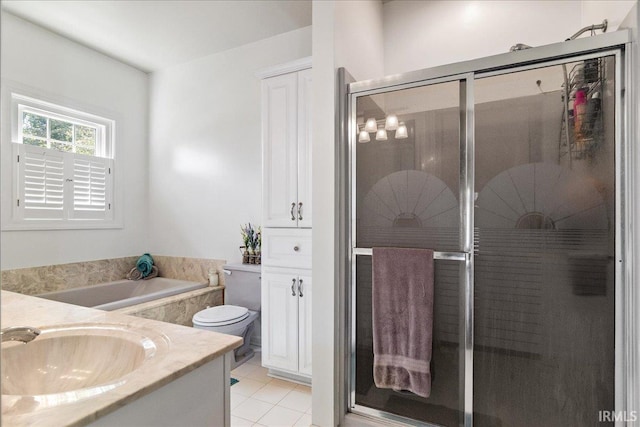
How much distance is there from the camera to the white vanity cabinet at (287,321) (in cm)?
239

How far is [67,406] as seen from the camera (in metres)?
0.70

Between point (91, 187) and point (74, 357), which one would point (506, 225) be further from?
point (91, 187)

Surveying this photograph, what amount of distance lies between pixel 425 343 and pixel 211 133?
2.90 meters

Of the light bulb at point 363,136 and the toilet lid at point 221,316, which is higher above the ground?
the light bulb at point 363,136

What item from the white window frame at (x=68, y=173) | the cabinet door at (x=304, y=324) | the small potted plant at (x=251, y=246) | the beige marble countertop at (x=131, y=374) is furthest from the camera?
the small potted plant at (x=251, y=246)

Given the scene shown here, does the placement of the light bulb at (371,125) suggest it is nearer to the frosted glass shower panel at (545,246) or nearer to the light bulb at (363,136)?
the light bulb at (363,136)

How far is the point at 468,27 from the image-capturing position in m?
2.46

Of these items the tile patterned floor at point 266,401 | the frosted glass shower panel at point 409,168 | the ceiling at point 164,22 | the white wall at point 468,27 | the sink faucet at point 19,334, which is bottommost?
the tile patterned floor at point 266,401

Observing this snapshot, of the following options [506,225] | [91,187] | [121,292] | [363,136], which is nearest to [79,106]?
[91,187]

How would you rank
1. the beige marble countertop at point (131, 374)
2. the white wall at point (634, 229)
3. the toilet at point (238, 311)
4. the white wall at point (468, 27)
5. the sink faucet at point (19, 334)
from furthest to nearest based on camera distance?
the toilet at point (238, 311) < the white wall at point (468, 27) < the white wall at point (634, 229) < the sink faucet at point (19, 334) < the beige marble countertop at point (131, 374)

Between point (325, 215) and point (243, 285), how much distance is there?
1.46 m

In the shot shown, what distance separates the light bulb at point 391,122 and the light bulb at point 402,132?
26mm

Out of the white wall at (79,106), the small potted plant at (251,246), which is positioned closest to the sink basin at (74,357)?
the small potted plant at (251,246)

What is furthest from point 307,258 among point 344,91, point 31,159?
point 31,159
